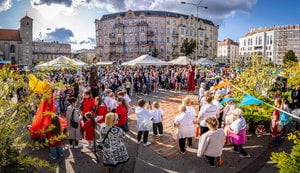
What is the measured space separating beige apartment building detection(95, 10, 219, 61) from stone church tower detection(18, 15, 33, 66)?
26.1 meters

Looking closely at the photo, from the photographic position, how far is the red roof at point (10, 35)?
79.4 m

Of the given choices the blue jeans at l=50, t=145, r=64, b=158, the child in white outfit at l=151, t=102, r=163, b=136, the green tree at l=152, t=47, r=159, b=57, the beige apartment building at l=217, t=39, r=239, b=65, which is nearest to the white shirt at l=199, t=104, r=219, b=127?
the child in white outfit at l=151, t=102, r=163, b=136

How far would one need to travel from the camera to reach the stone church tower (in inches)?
3169

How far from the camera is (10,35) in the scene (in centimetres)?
8112

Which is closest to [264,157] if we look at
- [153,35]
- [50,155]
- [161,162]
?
[161,162]

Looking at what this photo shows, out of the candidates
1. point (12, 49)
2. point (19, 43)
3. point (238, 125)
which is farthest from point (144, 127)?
point (12, 49)

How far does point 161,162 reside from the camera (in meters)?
6.43

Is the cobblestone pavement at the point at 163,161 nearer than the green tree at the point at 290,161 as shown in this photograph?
No

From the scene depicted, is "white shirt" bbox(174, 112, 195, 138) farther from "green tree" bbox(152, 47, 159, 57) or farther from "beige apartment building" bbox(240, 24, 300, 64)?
"beige apartment building" bbox(240, 24, 300, 64)

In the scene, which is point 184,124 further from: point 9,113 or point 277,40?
point 277,40

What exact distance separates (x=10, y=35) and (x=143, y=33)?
161 feet

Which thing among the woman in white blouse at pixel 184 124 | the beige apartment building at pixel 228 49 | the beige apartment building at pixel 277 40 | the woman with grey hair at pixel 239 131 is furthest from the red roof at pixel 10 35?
the beige apartment building at pixel 228 49

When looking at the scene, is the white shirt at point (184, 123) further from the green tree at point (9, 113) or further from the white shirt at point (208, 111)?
the green tree at point (9, 113)

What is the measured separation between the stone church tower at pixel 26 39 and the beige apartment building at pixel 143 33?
85.6ft
